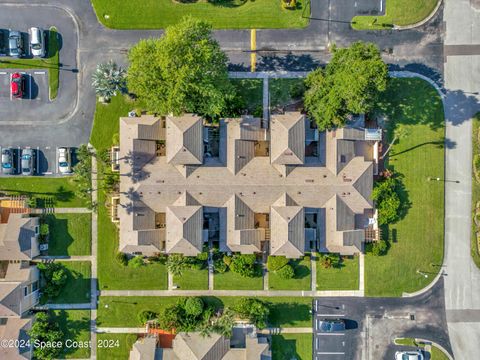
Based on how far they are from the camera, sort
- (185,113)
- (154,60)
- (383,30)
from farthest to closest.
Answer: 1. (383,30)
2. (185,113)
3. (154,60)

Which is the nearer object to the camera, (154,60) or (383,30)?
(154,60)

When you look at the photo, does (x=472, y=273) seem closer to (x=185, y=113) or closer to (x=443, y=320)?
(x=443, y=320)

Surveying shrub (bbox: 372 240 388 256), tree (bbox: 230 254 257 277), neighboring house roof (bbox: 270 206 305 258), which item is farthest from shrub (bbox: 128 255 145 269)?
shrub (bbox: 372 240 388 256)

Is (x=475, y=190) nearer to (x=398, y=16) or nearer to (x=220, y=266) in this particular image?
(x=398, y=16)

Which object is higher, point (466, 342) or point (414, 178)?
point (414, 178)

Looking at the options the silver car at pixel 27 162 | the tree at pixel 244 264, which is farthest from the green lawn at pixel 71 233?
the tree at pixel 244 264

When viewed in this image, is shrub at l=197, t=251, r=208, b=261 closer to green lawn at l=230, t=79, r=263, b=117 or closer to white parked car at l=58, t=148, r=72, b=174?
green lawn at l=230, t=79, r=263, b=117

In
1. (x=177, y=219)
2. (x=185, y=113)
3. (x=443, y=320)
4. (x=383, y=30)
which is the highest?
(x=383, y=30)

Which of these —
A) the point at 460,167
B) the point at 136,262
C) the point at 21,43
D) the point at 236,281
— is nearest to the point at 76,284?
the point at 136,262

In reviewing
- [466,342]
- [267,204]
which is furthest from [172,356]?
[466,342]
